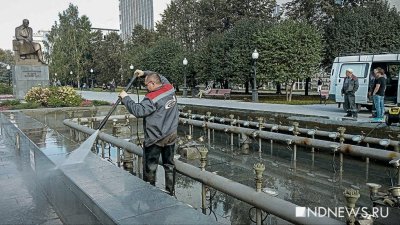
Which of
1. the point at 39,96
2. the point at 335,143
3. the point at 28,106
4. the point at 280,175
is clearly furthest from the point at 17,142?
the point at 39,96

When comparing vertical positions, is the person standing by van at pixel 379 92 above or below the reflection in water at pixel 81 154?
above

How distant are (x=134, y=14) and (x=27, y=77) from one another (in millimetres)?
107007

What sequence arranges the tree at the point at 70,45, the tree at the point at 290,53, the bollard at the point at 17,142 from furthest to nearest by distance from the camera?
1. the tree at the point at 70,45
2. the tree at the point at 290,53
3. the bollard at the point at 17,142

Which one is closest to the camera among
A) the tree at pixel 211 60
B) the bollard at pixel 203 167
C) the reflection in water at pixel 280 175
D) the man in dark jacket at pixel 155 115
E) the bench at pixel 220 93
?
the man in dark jacket at pixel 155 115

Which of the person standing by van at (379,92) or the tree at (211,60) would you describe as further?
the tree at (211,60)

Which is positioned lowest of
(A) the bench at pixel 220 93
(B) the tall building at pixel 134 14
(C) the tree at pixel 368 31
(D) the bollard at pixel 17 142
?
(D) the bollard at pixel 17 142

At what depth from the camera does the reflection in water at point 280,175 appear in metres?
5.03

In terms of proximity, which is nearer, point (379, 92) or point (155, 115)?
point (155, 115)

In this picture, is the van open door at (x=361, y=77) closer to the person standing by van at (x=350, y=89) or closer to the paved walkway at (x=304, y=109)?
the paved walkway at (x=304, y=109)

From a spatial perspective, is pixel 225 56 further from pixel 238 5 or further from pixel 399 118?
pixel 399 118

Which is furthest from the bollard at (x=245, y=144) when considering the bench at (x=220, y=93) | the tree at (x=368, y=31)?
the tree at (x=368, y=31)

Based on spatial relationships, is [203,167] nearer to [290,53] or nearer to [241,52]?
[290,53]

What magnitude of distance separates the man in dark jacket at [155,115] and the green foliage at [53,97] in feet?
47.9

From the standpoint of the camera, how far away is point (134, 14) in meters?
125
